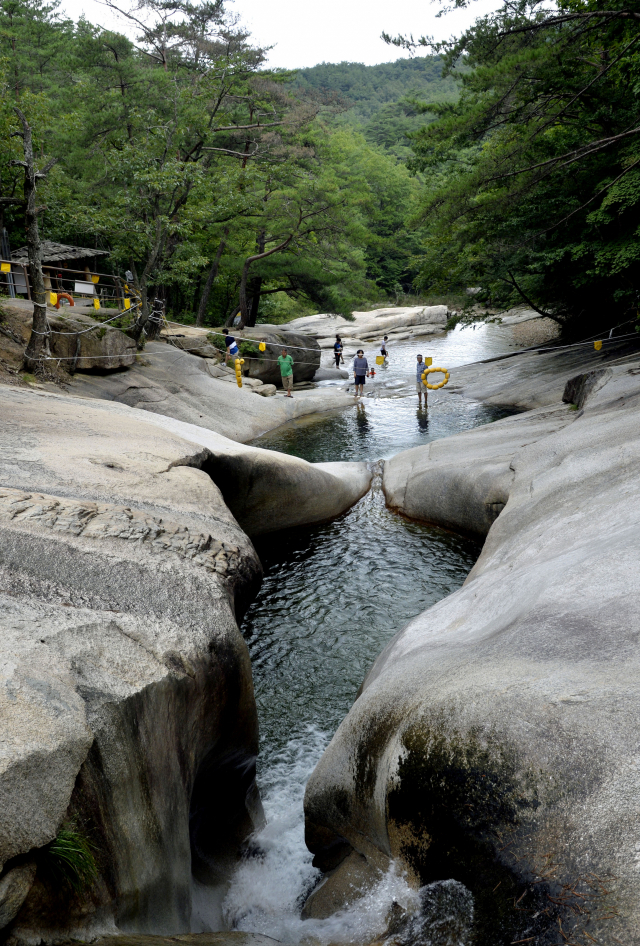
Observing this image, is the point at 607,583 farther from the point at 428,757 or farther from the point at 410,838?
the point at 410,838

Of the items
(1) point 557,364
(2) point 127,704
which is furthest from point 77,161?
(2) point 127,704

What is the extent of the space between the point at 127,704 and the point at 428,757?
1.71m

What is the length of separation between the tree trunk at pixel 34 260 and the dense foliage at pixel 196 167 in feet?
13.7

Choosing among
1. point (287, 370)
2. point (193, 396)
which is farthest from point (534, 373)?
point (193, 396)

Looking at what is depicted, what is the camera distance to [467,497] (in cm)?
1028

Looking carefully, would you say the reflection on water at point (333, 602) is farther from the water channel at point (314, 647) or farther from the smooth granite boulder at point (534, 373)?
the smooth granite boulder at point (534, 373)

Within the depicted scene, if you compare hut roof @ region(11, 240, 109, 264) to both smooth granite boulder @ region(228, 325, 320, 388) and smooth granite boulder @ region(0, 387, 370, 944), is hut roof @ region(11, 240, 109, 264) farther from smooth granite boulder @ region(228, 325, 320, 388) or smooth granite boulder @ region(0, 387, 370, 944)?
smooth granite boulder @ region(0, 387, 370, 944)

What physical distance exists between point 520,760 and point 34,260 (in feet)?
45.0

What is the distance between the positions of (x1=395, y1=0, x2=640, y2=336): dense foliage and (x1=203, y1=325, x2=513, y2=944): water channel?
24.9 ft

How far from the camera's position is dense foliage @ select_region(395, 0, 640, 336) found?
11.9m

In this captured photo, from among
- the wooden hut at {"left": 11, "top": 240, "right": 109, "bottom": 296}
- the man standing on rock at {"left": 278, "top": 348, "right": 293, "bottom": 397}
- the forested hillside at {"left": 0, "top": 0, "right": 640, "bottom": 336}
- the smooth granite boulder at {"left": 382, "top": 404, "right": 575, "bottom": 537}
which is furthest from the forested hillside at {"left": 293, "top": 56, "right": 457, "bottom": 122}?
the smooth granite boulder at {"left": 382, "top": 404, "right": 575, "bottom": 537}

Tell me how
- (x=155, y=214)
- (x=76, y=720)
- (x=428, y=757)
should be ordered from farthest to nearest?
(x=155, y=214) < (x=428, y=757) < (x=76, y=720)

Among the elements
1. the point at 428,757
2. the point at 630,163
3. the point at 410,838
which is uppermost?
the point at 630,163

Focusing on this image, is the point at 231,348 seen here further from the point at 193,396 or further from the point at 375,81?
the point at 375,81
